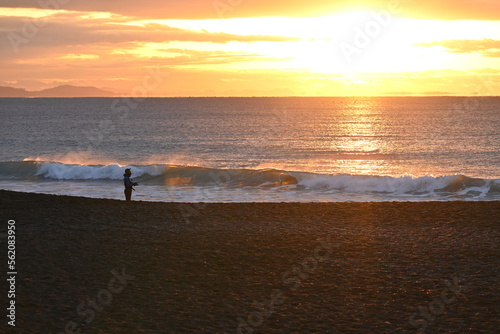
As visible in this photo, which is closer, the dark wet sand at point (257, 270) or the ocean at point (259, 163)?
the dark wet sand at point (257, 270)

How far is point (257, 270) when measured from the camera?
13562 mm

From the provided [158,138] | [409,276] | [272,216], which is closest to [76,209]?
[272,216]

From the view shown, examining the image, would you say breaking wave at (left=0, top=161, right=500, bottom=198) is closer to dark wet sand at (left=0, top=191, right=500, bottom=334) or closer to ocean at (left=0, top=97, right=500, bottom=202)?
ocean at (left=0, top=97, right=500, bottom=202)

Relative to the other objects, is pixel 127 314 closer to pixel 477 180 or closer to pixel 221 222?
pixel 221 222

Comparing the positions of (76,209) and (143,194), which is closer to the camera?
(76,209)

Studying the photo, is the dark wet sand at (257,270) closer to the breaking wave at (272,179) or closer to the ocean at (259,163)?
the ocean at (259,163)

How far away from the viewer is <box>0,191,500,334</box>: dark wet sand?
1045 centimetres

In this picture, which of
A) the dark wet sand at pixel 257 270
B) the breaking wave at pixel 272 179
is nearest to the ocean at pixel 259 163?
the breaking wave at pixel 272 179

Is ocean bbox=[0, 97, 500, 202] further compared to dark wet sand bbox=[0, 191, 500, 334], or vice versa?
ocean bbox=[0, 97, 500, 202]

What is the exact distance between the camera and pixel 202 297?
11.6m

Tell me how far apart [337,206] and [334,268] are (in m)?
8.51

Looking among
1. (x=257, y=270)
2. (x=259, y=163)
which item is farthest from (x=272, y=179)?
(x=257, y=270)

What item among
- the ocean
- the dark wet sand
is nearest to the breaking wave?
the ocean

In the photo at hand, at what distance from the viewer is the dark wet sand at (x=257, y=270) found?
411 inches
